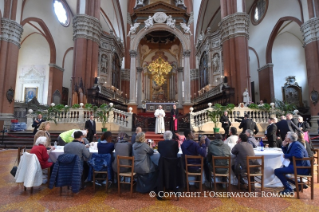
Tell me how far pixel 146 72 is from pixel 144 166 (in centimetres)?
2125

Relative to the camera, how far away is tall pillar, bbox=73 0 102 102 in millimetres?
13203

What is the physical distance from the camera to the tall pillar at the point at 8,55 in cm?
1192

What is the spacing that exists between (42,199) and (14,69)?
526 inches

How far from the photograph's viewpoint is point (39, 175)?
3.37 m

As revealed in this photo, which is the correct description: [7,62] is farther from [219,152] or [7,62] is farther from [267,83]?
[267,83]

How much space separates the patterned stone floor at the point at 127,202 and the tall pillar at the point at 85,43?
10.9 m

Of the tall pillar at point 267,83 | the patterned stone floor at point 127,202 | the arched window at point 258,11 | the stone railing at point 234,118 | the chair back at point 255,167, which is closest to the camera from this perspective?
the patterned stone floor at point 127,202

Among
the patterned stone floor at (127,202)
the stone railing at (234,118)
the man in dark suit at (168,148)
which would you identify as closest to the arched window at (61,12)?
the stone railing at (234,118)

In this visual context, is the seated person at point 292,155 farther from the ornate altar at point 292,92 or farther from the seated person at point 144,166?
the ornate altar at point 292,92

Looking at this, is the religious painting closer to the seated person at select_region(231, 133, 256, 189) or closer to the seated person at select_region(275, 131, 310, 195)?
the seated person at select_region(231, 133, 256, 189)

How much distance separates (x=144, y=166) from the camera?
3.31m

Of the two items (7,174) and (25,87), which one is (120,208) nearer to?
(7,174)

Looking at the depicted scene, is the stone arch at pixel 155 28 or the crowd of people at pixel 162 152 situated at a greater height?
the stone arch at pixel 155 28

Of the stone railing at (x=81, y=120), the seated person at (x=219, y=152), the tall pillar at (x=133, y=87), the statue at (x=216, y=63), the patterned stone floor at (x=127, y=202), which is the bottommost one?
the patterned stone floor at (x=127, y=202)
